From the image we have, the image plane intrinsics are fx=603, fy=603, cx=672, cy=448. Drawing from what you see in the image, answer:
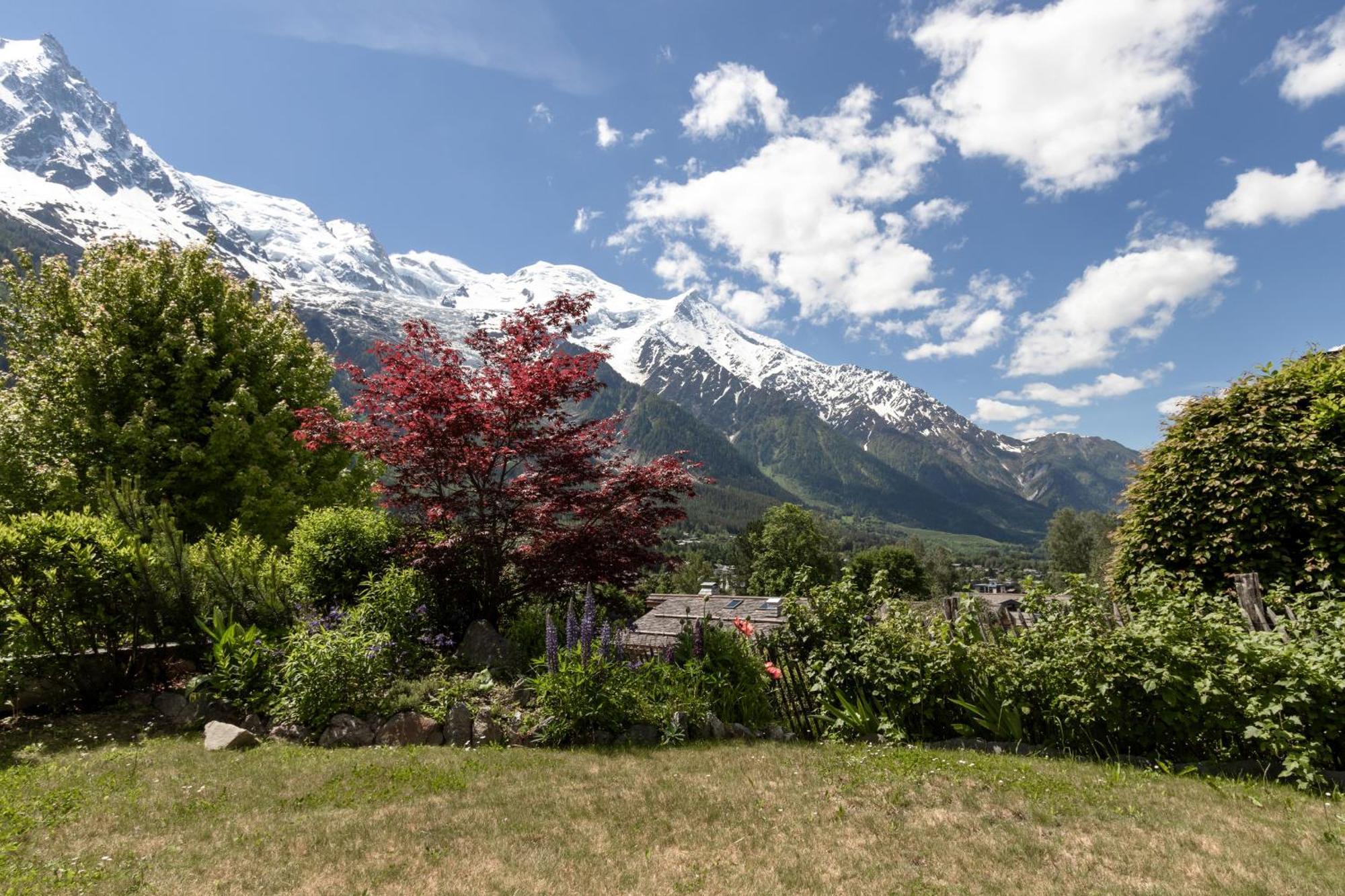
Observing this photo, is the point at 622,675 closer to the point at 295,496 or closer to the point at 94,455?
the point at 295,496

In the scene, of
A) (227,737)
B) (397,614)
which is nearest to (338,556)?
(397,614)

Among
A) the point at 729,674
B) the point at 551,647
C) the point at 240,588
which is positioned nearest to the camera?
the point at 551,647

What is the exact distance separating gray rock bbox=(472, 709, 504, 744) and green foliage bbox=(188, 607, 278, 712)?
2.71 m

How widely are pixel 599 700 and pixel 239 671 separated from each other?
4.77 metres

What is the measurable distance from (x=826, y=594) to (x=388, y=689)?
5847 mm

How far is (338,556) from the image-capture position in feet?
32.9

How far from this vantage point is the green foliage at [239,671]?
303 inches

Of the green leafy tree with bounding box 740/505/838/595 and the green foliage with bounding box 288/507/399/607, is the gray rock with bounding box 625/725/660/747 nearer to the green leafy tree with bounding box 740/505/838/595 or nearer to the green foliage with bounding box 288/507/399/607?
the green foliage with bounding box 288/507/399/607

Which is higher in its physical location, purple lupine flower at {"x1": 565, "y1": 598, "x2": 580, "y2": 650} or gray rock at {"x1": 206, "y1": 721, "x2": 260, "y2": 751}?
purple lupine flower at {"x1": 565, "y1": 598, "x2": 580, "y2": 650}

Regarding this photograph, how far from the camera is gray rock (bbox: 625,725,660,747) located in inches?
292

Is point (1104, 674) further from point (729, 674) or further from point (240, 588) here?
point (240, 588)

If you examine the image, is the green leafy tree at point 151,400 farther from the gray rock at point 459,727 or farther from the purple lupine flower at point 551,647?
the purple lupine flower at point 551,647

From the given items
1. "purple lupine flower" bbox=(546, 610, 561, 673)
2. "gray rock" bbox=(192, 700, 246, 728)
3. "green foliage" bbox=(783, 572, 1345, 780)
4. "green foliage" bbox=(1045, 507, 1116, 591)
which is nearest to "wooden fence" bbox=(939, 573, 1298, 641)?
"green foliage" bbox=(783, 572, 1345, 780)

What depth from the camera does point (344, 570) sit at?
33.0 ft
